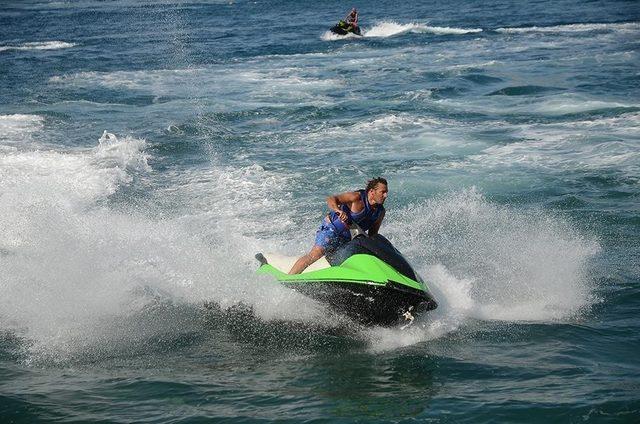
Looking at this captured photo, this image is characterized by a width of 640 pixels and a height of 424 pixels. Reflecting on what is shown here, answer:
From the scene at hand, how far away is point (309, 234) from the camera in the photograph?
11938 mm

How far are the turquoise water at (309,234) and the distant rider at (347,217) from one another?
561mm

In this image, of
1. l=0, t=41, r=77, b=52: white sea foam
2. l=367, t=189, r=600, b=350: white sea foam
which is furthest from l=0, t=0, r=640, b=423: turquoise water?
l=0, t=41, r=77, b=52: white sea foam

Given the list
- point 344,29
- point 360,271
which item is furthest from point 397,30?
point 360,271

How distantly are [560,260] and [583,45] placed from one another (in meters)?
23.1

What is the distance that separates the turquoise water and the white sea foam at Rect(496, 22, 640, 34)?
7.27 meters

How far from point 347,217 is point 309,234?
3.86m

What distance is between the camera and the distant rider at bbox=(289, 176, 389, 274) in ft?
26.4

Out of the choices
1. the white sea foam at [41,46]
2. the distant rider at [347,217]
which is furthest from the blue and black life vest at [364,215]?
the white sea foam at [41,46]

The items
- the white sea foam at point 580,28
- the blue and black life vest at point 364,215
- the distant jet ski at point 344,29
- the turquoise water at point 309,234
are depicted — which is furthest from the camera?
the distant jet ski at point 344,29

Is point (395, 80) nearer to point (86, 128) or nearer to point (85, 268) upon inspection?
point (86, 128)

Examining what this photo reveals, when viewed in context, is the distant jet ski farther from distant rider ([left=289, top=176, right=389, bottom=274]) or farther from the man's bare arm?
the man's bare arm

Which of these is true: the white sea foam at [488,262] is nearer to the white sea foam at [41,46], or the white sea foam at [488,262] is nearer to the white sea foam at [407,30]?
the white sea foam at [407,30]

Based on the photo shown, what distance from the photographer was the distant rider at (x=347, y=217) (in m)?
8.05

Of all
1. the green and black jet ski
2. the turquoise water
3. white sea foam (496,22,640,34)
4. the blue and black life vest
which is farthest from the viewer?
white sea foam (496,22,640,34)
